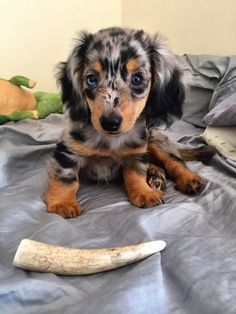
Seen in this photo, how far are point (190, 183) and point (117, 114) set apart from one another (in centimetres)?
36

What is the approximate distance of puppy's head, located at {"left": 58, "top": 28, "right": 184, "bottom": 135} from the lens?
1152mm

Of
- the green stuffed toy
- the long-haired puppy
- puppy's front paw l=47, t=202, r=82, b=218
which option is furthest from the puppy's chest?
→ the green stuffed toy

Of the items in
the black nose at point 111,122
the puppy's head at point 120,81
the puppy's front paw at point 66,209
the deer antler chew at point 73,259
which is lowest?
the puppy's front paw at point 66,209

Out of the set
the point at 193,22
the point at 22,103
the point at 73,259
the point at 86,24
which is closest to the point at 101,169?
the point at 73,259

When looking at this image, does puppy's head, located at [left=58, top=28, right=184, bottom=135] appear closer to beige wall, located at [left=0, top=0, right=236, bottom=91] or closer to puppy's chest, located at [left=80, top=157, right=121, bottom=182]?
puppy's chest, located at [left=80, top=157, right=121, bottom=182]

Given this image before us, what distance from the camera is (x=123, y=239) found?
100 cm

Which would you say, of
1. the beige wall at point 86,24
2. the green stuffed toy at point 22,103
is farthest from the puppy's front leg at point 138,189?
the beige wall at point 86,24

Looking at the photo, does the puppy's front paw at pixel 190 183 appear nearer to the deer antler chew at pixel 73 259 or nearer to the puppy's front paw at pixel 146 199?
Answer: the puppy's front paw at pixel 146 199

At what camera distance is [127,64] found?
1203 mm

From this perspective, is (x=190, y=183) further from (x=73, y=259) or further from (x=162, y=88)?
(x=73, y=259)

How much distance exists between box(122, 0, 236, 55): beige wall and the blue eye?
3.10ft

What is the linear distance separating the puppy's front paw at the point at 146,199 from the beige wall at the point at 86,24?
49.5 inches

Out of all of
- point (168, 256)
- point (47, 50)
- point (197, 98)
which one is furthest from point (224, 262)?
point (47, 50)

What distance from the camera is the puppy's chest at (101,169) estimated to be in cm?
137
